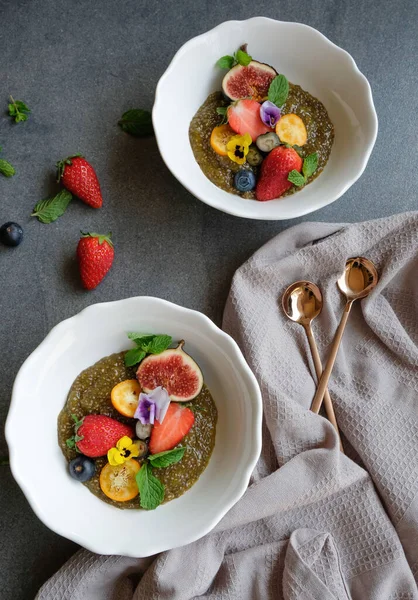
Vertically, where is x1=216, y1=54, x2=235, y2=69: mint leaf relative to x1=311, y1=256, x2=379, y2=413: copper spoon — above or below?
above

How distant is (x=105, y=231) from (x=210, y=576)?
1.27 meters

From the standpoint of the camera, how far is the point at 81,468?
2203 millimetres

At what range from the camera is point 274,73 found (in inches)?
99.8

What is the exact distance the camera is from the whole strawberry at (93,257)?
237cm

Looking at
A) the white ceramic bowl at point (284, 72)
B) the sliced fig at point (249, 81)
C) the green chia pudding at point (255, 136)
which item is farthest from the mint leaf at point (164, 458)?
the sliced fig at point (249, 81)

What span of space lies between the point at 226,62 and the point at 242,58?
2.4 inches

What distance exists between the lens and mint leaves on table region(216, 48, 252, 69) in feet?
8.11

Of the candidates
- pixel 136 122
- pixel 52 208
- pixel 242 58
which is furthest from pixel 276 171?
pixel 52 208

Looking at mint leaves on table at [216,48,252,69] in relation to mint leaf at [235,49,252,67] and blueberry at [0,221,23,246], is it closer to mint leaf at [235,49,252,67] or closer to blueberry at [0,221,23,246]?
mint leaf at [235,49,252,67]

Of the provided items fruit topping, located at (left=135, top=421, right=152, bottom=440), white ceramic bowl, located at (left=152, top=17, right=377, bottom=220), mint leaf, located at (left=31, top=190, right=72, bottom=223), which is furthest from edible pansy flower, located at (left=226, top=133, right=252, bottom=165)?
fruit topping, located at (left=135, top=421, right=152, bottom=440)

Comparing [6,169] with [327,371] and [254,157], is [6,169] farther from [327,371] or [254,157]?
[327,371]

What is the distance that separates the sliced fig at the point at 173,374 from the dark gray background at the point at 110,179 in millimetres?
314

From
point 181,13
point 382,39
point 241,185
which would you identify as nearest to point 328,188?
point 241,185

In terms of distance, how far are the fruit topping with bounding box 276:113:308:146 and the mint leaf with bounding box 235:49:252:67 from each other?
236 millimetres
